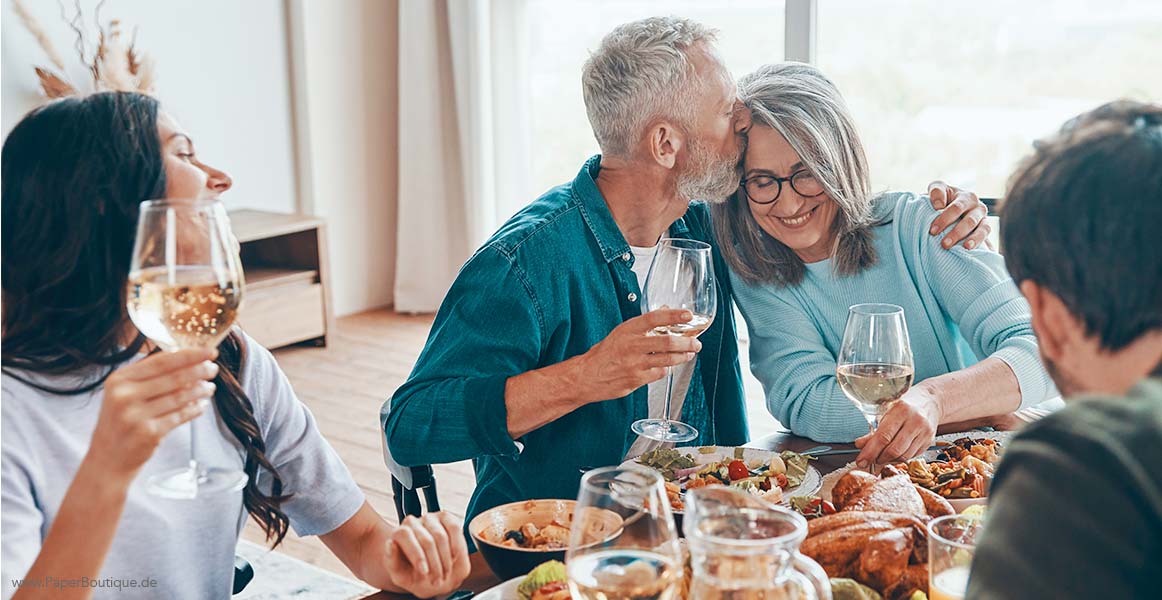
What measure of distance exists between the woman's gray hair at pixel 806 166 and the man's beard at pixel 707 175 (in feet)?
0.24

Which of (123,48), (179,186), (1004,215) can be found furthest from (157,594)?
(123,48)

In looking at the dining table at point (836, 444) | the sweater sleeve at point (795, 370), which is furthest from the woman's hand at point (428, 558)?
the sweater sleeve at point (795, 370)

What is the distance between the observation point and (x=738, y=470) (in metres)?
1.57

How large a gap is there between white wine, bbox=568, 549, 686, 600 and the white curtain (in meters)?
5.00

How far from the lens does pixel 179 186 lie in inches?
52.8

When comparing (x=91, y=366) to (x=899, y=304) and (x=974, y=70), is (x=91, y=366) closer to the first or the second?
(x=899, y=304)

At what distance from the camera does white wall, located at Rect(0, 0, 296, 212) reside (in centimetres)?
482

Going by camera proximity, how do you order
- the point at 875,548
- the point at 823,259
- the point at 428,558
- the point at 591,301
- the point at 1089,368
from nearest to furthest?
the point at 1089,368, the point at 875,548, the point at 428,558, the point at 591,301, the point at 823,259

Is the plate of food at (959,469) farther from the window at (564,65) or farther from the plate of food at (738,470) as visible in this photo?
the window at (564,65)

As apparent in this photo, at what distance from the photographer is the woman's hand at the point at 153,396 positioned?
3.17 feet

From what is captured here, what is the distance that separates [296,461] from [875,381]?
78 cm

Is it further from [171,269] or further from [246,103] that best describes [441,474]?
[171,269]

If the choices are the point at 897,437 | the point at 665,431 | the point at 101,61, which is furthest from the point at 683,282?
the point at 101,61

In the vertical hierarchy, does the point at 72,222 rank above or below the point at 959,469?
above
